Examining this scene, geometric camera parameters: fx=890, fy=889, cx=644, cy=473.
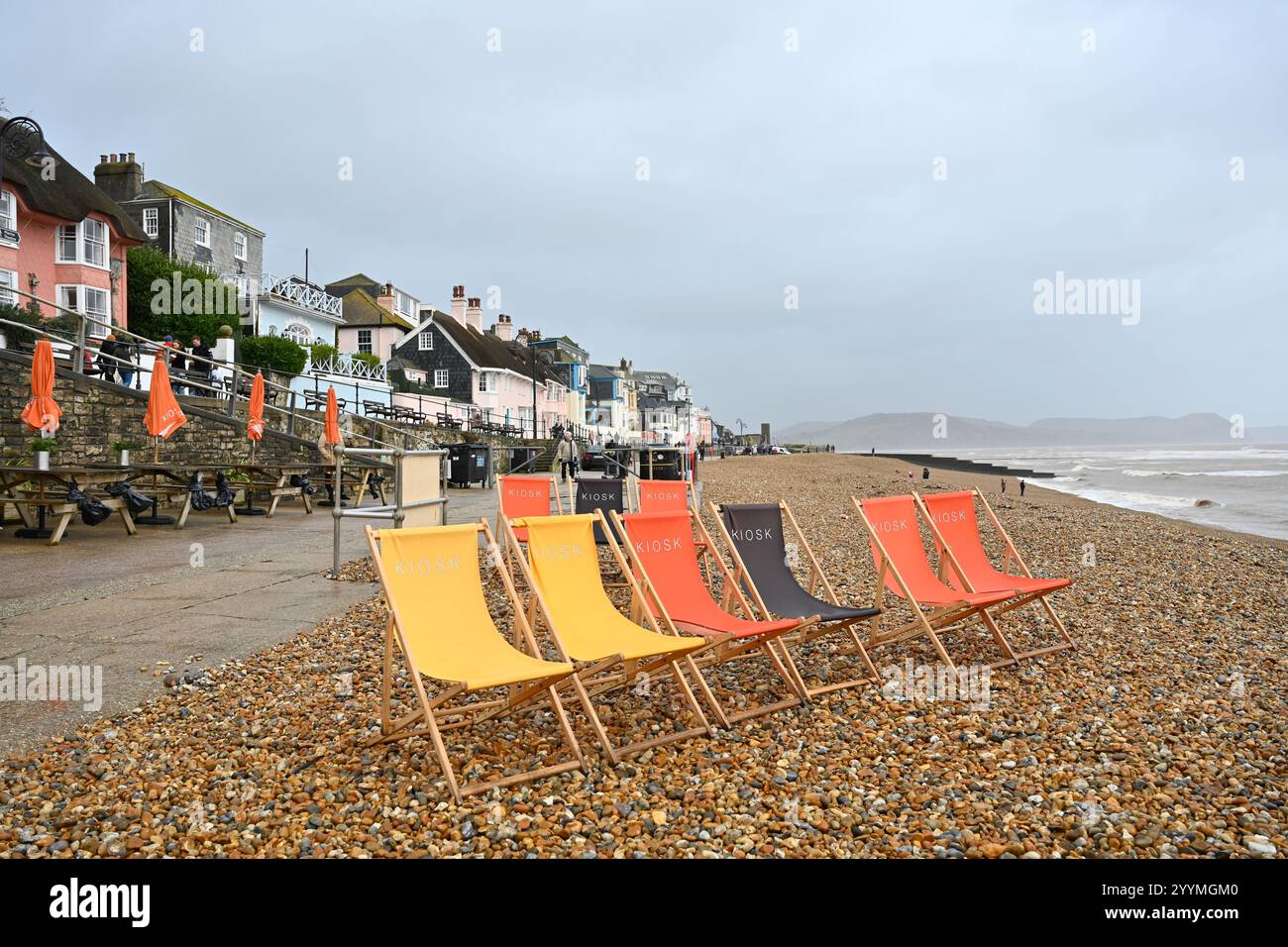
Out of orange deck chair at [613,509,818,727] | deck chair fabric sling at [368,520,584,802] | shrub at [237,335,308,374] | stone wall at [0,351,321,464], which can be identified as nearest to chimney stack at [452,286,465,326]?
shrub at [237,335,308,374]

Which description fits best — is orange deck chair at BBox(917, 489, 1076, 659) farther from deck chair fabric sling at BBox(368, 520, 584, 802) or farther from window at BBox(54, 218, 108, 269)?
window at BBox(54, 218, 108, 269)

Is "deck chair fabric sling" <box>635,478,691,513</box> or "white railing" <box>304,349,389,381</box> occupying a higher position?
"white railing" <box>304,349,389,381</box>

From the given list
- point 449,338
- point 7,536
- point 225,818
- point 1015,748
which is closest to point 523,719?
point 225,818

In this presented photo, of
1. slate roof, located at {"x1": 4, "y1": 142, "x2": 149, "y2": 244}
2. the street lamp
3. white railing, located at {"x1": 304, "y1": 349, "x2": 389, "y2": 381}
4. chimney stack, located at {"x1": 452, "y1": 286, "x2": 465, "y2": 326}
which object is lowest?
the street lamp

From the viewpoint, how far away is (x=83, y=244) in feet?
83.4

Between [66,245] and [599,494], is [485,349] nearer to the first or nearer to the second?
[66,245]

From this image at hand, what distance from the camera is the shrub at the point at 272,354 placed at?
27.2 meters

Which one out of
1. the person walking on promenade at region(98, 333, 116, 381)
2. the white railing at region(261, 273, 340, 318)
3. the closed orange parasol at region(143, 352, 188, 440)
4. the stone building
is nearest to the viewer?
the closed orange parasol at region(143, 352, 188, 440)

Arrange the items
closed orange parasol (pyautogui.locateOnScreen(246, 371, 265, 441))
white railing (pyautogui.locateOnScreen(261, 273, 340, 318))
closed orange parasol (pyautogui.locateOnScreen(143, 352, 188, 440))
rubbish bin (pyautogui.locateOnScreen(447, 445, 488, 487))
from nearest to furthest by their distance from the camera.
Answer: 1. closed orange parasol (pyautogui.locateOnScreen(143, 352, 188, 440))
2. closed orange parasol (pyautogui.locateOnScreen(246, 371, 265, 441))
3. rubbish bin (pyautogui.locateOnScreen(447, 445, 488, 487))
4. white railing (pyautogui.locateOnScreen(261, 273, 340, 318))

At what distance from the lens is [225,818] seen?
9.53ft

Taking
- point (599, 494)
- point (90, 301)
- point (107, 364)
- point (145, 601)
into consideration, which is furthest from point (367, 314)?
point (145, 601)

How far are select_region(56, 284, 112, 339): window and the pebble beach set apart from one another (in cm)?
2496

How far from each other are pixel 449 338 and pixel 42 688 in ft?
134

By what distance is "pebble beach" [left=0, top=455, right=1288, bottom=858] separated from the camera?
2.81 metres
